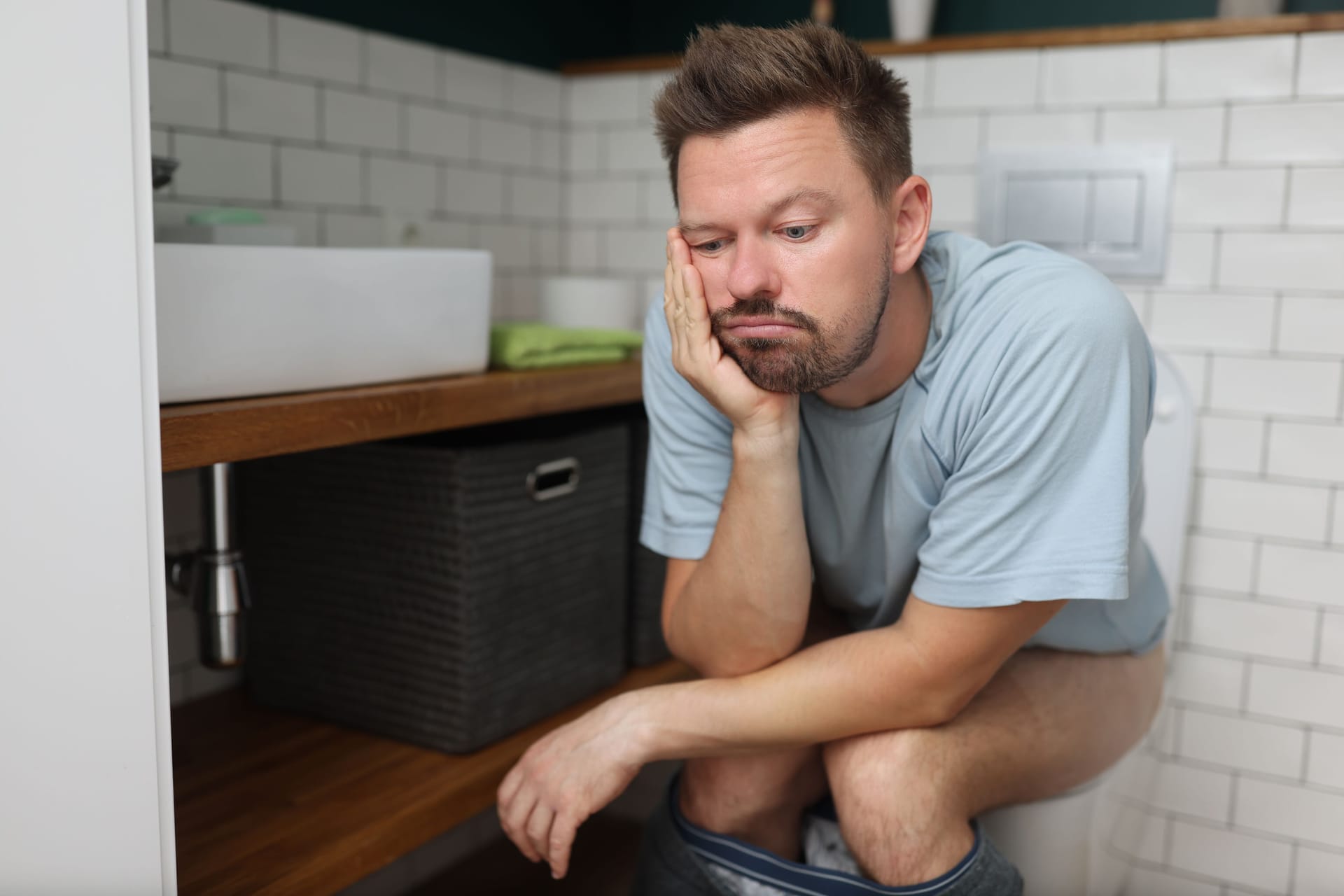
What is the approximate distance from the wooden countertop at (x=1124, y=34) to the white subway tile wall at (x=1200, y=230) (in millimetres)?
18

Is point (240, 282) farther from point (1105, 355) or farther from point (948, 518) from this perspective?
point (1105, 355)

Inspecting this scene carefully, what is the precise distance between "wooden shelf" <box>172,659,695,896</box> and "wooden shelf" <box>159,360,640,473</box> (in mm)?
415

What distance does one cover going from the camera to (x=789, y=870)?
120 centimetres

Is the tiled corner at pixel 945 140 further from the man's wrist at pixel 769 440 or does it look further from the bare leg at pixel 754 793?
the bare leg at pixel 754 793

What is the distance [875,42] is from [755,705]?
4.07ft

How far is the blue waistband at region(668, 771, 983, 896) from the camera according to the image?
113cm

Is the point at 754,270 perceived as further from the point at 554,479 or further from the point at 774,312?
the point at 554,479

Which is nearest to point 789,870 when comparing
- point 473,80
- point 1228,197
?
point 1228,197

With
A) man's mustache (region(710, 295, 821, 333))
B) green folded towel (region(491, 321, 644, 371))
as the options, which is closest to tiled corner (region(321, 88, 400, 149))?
green folded towel (region(491, 321, 644, 371))

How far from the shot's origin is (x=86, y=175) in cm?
82

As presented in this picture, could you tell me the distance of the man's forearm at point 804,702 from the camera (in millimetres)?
1153

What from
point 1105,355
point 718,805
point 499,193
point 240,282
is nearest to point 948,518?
point 1105,355

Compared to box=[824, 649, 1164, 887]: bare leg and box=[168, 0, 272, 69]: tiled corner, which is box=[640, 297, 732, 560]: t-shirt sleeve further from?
box=[168, 0, 272, 69]: tiled corner

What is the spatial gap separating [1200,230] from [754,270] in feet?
3.26
